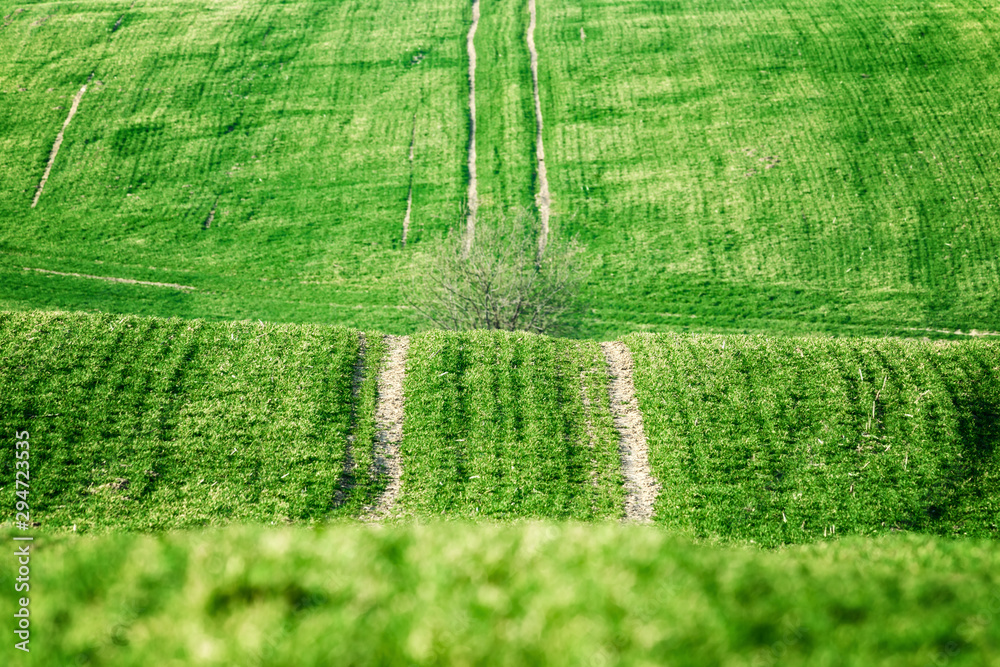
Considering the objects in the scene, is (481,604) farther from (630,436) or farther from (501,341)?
(501,341)

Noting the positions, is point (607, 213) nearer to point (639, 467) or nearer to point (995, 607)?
point (639, 467)

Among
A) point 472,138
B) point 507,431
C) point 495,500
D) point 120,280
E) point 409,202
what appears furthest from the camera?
point 472,138

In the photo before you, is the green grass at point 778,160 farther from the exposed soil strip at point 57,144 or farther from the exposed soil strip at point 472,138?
the exposed soil strip at point 57,144

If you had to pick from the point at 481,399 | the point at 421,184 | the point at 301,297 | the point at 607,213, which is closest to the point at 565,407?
the point at 481,399

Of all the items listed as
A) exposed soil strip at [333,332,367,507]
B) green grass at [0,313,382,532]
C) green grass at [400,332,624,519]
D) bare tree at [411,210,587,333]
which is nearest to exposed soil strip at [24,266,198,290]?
bare tree at [411,210,587,333]

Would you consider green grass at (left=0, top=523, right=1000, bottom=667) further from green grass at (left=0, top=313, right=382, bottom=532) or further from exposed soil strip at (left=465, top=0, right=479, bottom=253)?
exposed soil strip at (left=465, top=0, right=479, bottom=253)

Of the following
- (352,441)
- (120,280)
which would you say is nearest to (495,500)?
(352,441)
